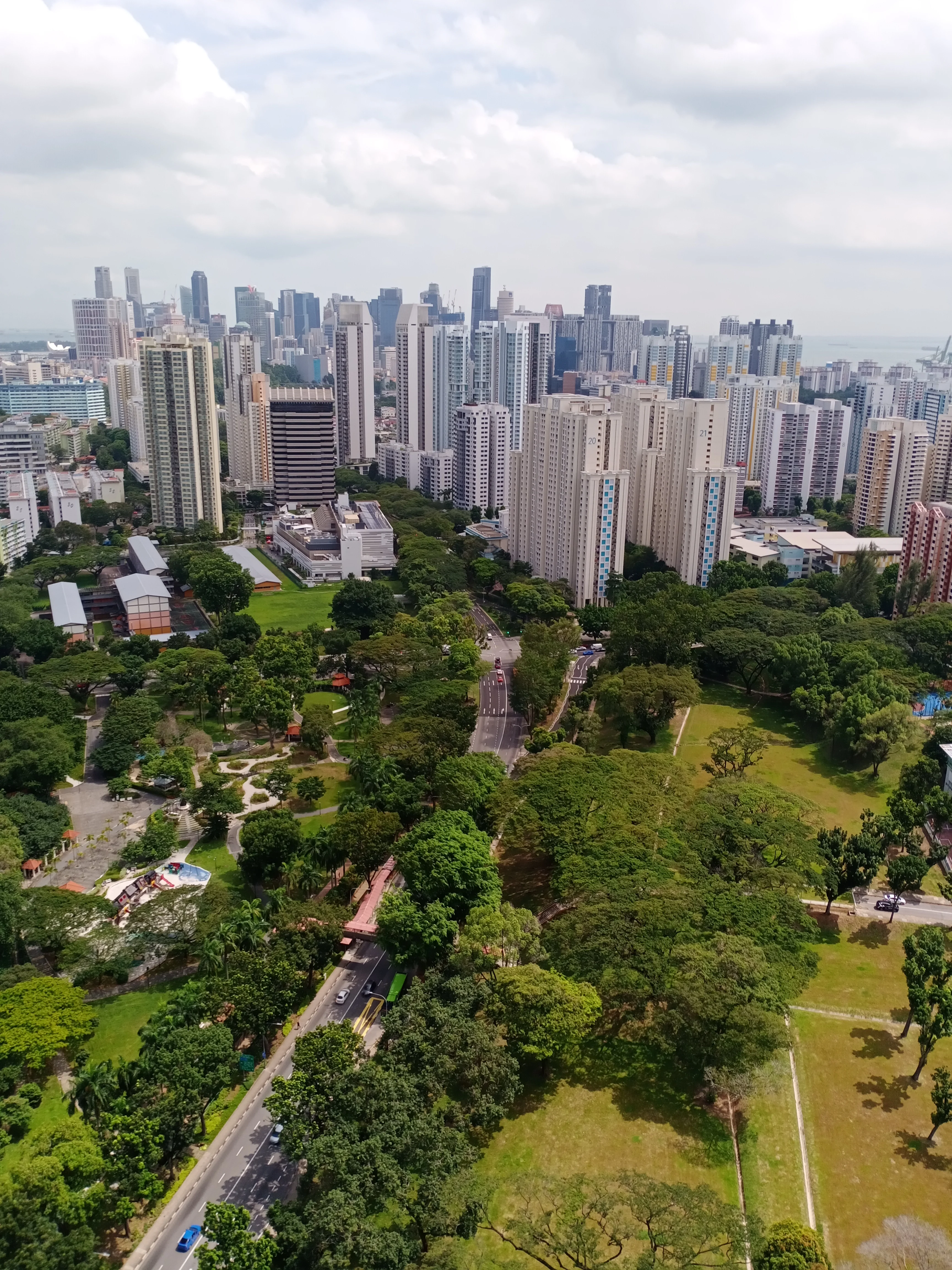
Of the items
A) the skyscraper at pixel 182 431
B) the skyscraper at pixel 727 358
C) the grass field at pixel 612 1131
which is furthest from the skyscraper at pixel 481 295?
the grass field at pixel 612 1131

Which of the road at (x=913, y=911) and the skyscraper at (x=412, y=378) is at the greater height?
the skyscraper at (x=412, y=378)

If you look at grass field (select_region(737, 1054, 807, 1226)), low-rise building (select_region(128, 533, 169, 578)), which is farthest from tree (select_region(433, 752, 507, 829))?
low-rise building (select_region(128, 533, 169, 578))

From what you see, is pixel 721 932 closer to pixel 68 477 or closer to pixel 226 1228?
pixel 226 1228

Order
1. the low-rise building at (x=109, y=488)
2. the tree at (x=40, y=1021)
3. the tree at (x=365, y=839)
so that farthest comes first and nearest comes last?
the low-rise building at (x=109, y=488) → the tree at (x=365, y=839) → the tree at (x=40, y=1021)

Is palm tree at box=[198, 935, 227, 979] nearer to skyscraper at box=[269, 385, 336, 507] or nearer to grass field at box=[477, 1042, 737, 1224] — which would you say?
grass field at box=[477, 1042, 737, 1224]

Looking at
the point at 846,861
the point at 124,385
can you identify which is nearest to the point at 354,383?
the point at 124,385

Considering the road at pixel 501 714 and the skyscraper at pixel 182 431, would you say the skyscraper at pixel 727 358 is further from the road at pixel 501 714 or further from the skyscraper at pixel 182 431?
the road at pixel 501 714

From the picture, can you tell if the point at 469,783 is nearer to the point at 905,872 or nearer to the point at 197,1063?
the point at 197,1063
